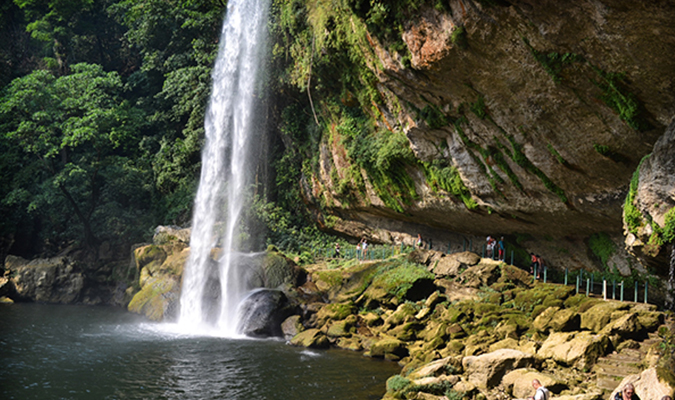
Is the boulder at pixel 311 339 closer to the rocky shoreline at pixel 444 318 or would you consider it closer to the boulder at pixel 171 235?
the rocky shoreline at pixel 444 318

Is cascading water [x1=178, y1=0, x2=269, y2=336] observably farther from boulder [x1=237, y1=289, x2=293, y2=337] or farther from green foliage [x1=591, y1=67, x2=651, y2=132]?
green foliage [x1=591, y1=67, x2=651, y2=132]

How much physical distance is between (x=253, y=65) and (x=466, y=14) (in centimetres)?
1902

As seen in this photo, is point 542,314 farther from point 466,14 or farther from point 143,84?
point 143,84

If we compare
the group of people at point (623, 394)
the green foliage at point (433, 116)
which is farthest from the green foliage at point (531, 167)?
the group of people at point (623, 394)

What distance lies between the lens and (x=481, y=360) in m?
11.9

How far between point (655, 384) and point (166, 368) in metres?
12.0

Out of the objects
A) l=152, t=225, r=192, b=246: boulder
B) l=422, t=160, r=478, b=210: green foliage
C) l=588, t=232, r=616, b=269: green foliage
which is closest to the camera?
l=588, t=232, r=616, b=269: green foliage

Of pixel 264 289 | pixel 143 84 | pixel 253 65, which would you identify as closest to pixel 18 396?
pixel 264 289

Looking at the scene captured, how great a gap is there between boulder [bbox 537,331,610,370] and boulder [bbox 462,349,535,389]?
0.69 meters

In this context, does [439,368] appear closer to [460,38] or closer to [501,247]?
[460,38]

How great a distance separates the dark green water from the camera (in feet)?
38.8

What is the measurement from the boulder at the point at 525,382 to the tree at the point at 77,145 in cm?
2654

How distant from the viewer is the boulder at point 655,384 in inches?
337

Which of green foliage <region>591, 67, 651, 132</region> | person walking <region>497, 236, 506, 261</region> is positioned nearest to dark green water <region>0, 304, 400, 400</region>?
person walking <region>497, 236, 506, 261</region>
